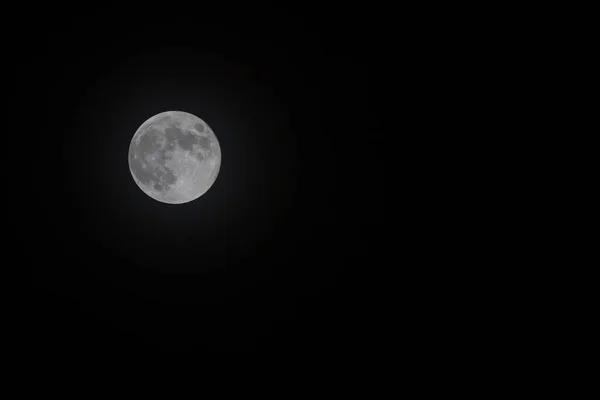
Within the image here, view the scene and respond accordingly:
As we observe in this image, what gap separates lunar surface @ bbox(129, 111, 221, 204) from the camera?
11.9ft

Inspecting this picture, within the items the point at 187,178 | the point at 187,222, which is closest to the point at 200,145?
the point at 187,178

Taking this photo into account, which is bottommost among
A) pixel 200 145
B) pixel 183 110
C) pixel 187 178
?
pixel 187 178

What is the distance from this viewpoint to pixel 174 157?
3645mm

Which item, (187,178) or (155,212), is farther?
(155,212)

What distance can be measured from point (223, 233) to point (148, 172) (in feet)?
3.72

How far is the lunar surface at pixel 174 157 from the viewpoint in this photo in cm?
363

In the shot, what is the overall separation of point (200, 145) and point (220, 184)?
520 mm

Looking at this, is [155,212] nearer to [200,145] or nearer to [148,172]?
[148,172]

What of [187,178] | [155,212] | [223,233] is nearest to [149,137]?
[187,178]

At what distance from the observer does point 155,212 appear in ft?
13.0

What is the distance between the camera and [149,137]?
367 cm

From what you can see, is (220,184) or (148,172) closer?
(148,172)

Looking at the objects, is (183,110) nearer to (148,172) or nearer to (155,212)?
(148,172)

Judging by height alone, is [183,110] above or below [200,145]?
above
